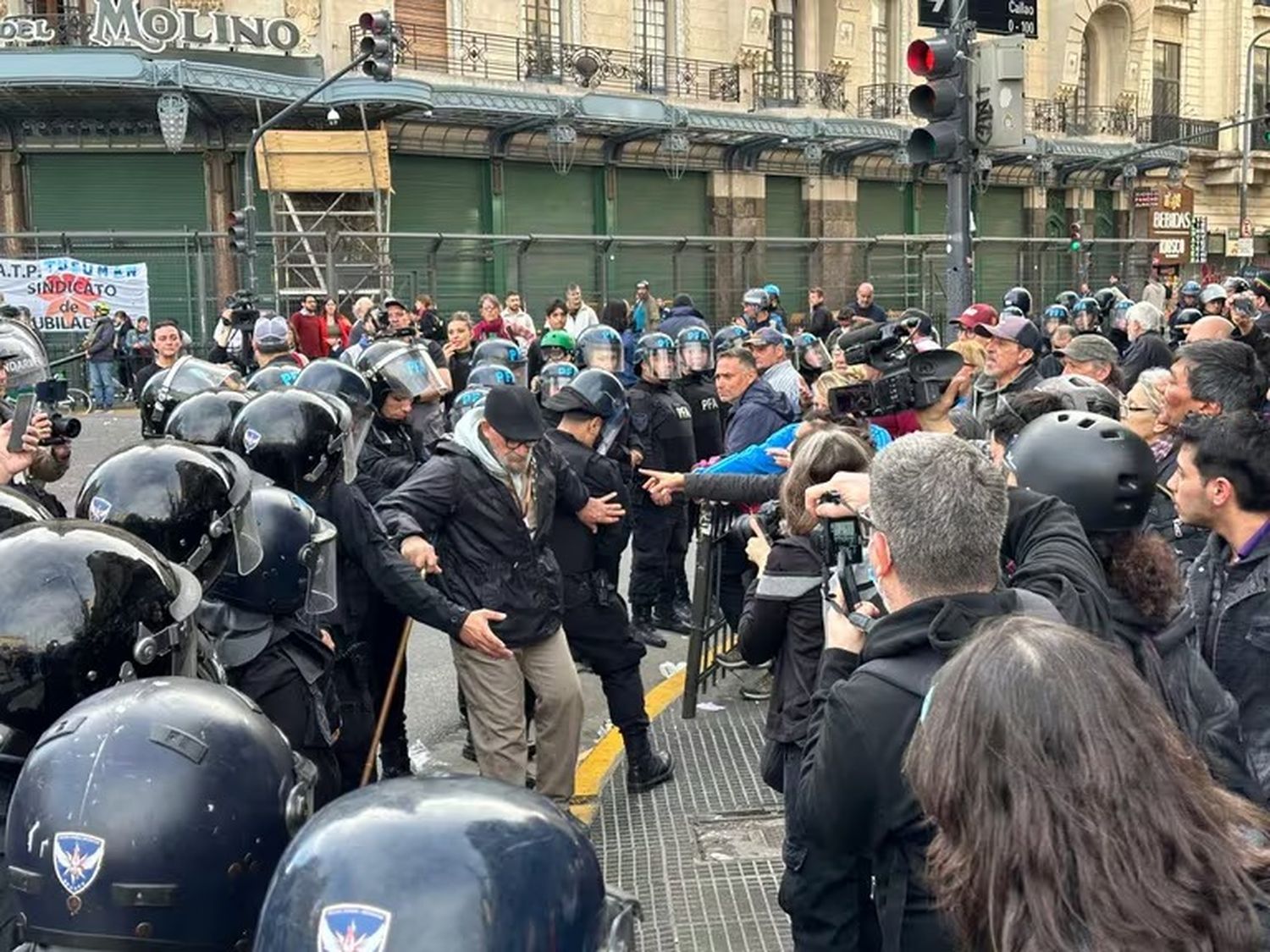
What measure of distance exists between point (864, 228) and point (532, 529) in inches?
1205

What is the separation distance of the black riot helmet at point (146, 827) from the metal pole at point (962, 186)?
7.30 m

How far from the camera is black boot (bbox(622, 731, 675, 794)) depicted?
5797mm

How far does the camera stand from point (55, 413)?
5586mm

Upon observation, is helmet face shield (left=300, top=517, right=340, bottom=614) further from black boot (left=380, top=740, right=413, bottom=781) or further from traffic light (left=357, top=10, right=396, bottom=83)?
traffic light (left=357, top=10, right=396, bottom=83)

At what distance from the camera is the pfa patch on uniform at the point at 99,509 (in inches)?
142

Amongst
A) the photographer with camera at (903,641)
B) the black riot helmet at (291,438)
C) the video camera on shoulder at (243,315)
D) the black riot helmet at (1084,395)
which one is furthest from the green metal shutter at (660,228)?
the photographer with camera at (903,641)

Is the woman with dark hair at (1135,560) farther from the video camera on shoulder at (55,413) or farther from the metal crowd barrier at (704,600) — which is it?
the video camera on shoulder at (55,413)

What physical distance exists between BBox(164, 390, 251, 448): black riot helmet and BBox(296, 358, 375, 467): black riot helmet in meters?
0.52

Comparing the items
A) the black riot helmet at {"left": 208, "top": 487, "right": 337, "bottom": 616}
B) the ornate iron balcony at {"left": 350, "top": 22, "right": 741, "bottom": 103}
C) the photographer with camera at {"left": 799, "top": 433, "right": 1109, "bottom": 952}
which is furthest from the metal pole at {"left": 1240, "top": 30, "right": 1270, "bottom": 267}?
the photographer with camera at {"left": 799, "top": 433, "right": 1109, "bottom": 952}

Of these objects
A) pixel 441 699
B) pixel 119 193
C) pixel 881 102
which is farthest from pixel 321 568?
pixel 881 102

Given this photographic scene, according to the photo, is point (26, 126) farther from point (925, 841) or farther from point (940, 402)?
point (925, 841)

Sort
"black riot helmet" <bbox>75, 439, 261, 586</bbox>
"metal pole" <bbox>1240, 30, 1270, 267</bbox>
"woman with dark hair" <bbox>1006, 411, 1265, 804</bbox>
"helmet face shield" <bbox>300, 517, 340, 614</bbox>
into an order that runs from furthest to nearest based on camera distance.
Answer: "metal pole" <bbox>1240, 30, 1270, 267</bbox> → "helmet face shield" <bbox>300, 517, 340, 614</bbox> → "black riot helmet" <bbox>75, 439, 261, 586</bbox> → "woman with dark hair" <bbox>1006, 411, 1265, 804</bbox>

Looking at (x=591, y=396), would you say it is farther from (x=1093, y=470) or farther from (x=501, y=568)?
(x=1093, y=470)

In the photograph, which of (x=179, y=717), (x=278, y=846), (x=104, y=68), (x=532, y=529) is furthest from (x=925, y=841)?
(x=104, y=68)
